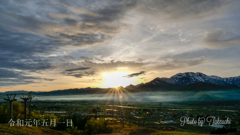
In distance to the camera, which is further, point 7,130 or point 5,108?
point 5,108

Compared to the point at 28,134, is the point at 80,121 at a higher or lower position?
lower

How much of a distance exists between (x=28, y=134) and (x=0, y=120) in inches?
2049

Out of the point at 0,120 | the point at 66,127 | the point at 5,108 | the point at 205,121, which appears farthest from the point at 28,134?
the point at 205,121

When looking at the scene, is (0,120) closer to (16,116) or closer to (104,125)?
(16,116)

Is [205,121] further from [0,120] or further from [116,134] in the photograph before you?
[0,120]

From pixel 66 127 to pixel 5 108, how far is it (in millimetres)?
36904

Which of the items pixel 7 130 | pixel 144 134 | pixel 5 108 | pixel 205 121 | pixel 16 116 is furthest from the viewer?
pixel 205 121

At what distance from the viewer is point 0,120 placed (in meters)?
72.0

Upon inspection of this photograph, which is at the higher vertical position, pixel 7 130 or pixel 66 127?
pixel 7 130

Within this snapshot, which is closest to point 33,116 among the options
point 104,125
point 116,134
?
point 104,125

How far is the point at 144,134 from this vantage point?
63.5m

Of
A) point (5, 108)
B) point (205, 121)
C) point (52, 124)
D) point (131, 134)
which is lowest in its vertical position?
point (205, 121)

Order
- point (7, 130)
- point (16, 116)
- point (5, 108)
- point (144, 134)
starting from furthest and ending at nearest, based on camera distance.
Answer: point (5, 108) < point (16, 116) < point (144, 134) < point (7, 130)

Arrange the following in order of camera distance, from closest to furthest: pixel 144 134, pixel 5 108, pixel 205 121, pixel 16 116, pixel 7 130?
pixel 7 130 → pixel 144 134 → pixel 16 116 → pixel 5 108 → pixel 205 121
